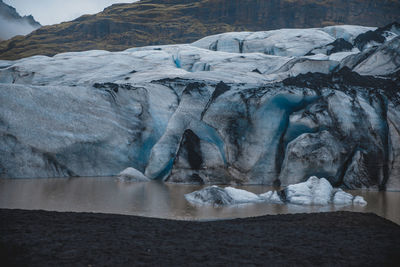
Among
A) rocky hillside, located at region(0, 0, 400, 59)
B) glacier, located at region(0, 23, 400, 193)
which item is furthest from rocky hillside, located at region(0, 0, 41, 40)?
Answer: glacier, located at region(0, 23, 400, 193)

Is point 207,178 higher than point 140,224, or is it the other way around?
point 140,224

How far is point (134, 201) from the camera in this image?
9188 mm

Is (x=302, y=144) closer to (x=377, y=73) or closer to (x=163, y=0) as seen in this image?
(x=377, y=73)

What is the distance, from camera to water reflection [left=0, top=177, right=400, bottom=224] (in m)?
7.93

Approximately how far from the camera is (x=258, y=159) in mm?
13281

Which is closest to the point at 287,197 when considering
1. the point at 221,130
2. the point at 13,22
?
the point at 221,130

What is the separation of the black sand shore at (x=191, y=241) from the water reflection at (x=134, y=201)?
4.59ft

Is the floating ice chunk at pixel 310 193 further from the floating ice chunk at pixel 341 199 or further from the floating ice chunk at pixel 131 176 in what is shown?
the floating ice chunk at pixel 131 176

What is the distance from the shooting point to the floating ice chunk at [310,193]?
9.62m

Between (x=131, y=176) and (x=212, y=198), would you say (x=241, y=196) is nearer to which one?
(x=212, y=198)

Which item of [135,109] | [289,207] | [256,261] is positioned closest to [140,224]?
[256,261]

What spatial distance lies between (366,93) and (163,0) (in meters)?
65.0

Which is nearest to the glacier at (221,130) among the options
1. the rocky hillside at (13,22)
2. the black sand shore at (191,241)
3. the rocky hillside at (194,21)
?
the black sand shore at (191,241)

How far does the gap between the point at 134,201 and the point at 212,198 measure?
172 centimetres
